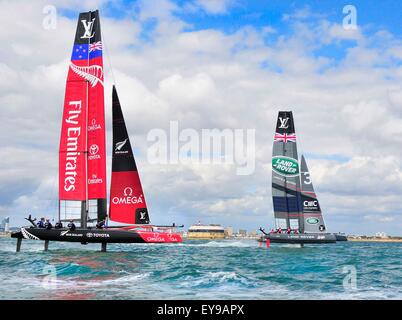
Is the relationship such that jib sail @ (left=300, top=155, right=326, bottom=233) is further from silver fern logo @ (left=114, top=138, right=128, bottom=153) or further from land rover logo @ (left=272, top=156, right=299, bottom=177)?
silver fern logo @ (left=114, top=138, right=128, bottom=153)

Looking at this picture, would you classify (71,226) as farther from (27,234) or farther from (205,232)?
(205,232)

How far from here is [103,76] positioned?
137ft

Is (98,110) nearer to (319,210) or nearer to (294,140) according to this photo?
(294,140)

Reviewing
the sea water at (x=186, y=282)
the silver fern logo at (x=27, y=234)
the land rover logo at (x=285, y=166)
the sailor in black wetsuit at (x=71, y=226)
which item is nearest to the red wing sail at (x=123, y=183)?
the sailor in black wetsuit at (x=71, y=226)

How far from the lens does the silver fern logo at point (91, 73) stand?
1638 inches

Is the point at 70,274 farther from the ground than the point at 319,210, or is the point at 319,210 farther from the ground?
the point at 319,210

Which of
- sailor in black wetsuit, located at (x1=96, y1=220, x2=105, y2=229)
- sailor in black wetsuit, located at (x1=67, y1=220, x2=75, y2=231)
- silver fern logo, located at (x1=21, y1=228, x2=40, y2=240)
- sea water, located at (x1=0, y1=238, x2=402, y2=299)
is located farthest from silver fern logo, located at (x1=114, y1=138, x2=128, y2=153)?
sea water, located at (x1=0, y1=238, x2=402, y2=299)

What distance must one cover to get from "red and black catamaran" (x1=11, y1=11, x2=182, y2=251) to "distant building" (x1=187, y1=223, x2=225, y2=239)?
125 meters

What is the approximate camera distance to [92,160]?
135 ft

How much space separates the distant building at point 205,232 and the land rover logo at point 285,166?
98912 mm

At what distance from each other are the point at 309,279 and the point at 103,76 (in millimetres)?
26128

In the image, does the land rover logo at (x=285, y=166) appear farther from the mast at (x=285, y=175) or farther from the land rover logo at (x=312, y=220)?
the land rover logo at (x=312, y=220)
